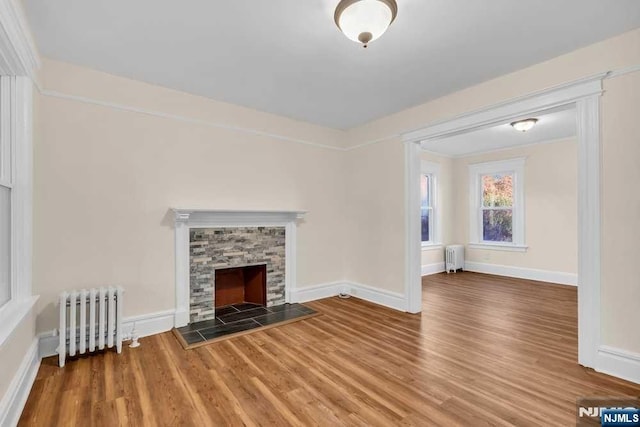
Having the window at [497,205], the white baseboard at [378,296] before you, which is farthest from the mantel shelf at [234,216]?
the window at [497,205]

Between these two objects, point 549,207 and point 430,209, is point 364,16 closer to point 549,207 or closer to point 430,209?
point 430,209

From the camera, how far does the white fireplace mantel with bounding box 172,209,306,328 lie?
3.39 m

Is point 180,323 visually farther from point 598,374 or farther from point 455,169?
point 455,169

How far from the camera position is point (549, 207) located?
5.79 m

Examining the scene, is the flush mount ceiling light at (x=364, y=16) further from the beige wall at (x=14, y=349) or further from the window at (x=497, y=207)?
the window at (x=497, y=207)

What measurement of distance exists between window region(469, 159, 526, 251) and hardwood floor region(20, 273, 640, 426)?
3.04 metres

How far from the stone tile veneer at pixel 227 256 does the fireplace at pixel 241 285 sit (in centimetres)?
11

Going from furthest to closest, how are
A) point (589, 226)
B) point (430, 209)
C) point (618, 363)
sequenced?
point (430, 209) → point (589, 226) → point (618, 363)

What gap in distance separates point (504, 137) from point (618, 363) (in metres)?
4.23

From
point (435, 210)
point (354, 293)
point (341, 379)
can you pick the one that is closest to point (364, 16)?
point (341, 379)

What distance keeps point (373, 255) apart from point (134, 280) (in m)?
3.03

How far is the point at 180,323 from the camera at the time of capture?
11.1ft

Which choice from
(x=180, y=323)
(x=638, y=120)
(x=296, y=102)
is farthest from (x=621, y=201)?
(x=180, y=323)

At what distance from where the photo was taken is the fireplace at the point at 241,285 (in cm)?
415
